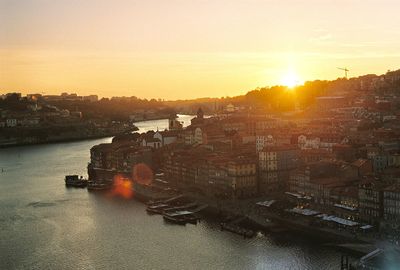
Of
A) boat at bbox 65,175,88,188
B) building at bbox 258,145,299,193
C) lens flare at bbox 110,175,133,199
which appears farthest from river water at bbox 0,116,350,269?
building at bbox 258,145,299,193

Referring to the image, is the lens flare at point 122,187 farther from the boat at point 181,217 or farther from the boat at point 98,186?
the boat at point 181,217

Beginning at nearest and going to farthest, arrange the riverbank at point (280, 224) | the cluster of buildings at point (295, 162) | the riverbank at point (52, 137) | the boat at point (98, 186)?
1. the riverbank at point (280, 224)
2. the cluster of buildings at point (295, 162)
3. the boat at point (98, 186)
4. the riverbank at point (52, 137)

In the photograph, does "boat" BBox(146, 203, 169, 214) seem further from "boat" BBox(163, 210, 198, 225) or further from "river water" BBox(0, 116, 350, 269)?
"boat" BBox(163, 210, 198, 225)

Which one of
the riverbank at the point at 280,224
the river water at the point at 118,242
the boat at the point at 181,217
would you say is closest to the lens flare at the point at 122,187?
the river water at the point at 118,242

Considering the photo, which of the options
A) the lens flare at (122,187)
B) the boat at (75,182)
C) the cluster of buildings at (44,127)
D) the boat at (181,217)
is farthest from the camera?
the cluster of buildings at (44,127)

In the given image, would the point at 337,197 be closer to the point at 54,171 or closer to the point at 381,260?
the point at 381,260

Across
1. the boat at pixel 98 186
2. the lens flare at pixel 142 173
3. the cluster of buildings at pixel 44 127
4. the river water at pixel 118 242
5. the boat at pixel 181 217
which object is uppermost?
the cluster of buildings at pixel 44 127

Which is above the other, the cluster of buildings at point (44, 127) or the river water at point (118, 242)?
the cluster of buildings at point (44, 127)

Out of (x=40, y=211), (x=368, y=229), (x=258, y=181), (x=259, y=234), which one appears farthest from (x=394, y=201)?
(x=40, y=211)

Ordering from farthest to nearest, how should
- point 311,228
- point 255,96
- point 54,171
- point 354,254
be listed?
point 255,96 → point 54,171 → point 311,228 → point 354,254
